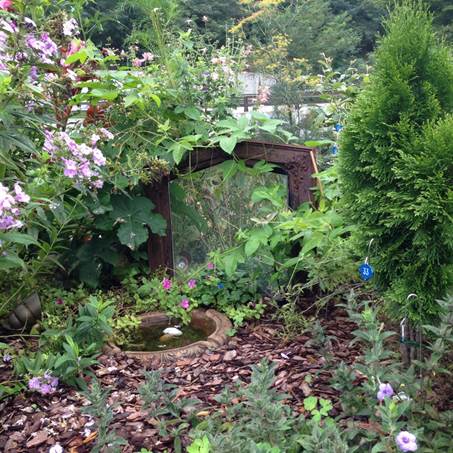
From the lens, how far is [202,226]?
3.36 meters

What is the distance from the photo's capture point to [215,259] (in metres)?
2.94

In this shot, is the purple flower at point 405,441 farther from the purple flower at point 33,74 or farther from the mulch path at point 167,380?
the purple flower at point 33,74

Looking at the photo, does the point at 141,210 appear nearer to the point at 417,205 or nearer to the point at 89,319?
the point at 89,319

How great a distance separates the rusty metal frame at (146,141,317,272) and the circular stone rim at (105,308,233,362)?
1.46 ft

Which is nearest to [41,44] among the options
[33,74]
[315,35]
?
[33,74]

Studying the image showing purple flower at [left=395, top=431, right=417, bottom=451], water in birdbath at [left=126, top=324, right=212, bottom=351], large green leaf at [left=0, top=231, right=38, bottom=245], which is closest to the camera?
purple flower at [left=395, top=431, right=417, bottom=451]

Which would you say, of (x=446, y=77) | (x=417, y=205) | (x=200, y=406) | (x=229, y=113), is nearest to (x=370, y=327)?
(x=417, y=205)

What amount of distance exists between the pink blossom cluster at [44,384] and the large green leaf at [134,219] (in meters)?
0.96

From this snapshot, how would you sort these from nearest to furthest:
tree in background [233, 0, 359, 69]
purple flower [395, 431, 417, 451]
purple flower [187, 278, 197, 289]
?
1. purple flower [395, 431, 417, 451]
2. purple flower [187, 278, 197, 289]
3. tree in background [233, 0, 359, 69]

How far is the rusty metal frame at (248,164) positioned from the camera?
302 centimetres

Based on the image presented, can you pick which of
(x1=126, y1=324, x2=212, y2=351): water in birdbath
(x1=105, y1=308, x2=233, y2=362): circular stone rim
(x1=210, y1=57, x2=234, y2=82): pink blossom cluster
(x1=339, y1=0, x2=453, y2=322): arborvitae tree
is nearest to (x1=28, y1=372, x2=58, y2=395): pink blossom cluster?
(x1=105, y1=308, x2=233, y2=362): circular stone rim

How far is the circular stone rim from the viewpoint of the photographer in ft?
8.09

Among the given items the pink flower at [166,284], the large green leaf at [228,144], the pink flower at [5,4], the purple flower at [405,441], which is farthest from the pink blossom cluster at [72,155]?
the purple flower at [405,441]

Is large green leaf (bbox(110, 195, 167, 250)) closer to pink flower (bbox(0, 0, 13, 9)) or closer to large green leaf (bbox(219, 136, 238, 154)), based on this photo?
large green leaf (bbox(219, 136, 238, 154))
